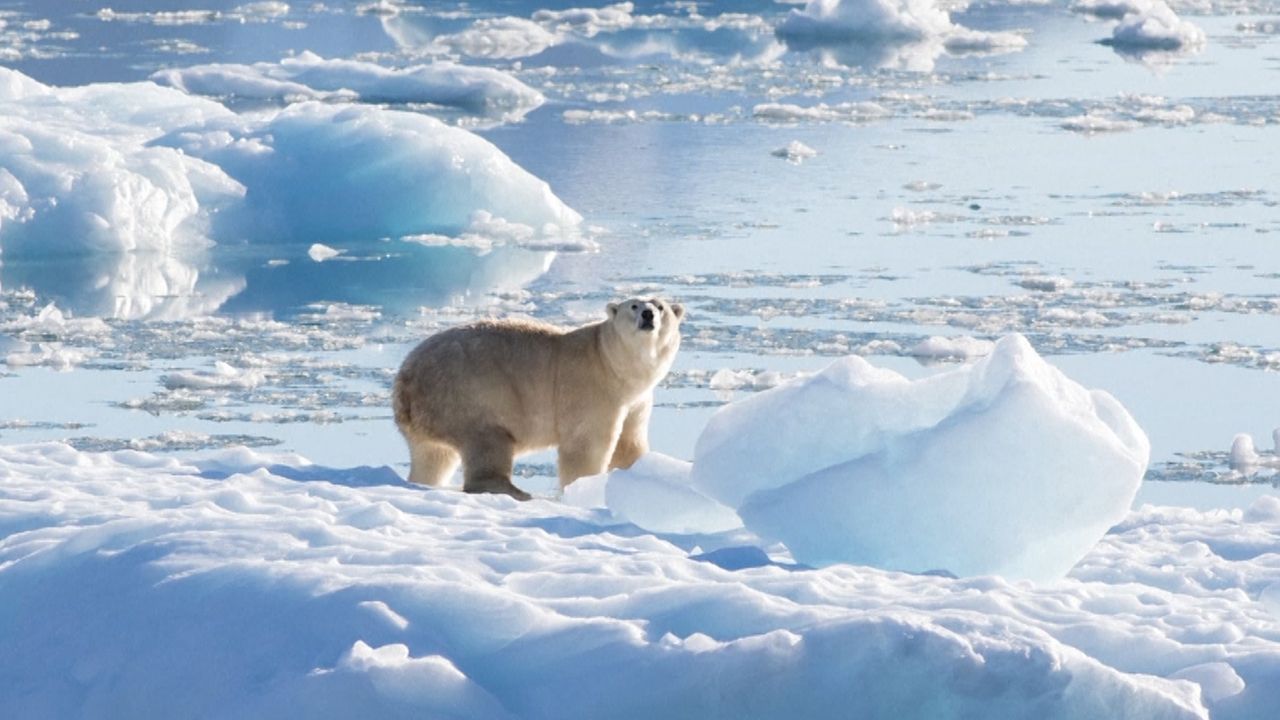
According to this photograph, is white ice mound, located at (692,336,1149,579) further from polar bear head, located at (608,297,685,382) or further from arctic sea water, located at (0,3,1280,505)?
arctic sea water, located at (0,3,1280,505)

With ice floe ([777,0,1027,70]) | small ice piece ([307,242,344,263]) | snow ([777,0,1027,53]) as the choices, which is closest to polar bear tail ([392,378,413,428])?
small ice piece ([307,242,344,263])

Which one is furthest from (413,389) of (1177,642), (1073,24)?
(1073,24)

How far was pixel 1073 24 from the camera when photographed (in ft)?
66.3

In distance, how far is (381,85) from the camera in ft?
47.7

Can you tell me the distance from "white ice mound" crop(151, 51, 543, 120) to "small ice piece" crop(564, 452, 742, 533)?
9712mm

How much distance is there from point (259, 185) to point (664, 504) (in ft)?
19.3

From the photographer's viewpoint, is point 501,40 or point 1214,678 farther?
point 501,40

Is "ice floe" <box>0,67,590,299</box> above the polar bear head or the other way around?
the other way around

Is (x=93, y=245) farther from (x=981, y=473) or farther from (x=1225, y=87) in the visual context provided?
(x=1225, y=87)

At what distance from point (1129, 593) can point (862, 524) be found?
556mm

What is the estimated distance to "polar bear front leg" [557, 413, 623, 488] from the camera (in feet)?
17.2

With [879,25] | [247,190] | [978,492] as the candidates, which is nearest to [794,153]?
[247,190]

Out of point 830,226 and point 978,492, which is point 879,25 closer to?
point 830,226

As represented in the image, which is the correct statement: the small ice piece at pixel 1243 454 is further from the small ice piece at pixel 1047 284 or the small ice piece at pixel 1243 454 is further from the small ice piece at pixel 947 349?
the small ice piece at pixel 1047 284
